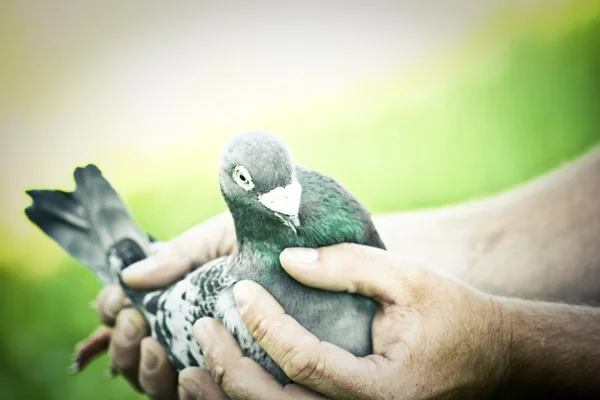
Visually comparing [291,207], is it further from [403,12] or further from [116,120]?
[403,12]

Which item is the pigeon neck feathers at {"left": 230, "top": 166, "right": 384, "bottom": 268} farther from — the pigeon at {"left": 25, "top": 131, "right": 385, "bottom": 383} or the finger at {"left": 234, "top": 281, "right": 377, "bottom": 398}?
the finger at {"left": 234, "top": 281, "right": 377, "bottom": 398}

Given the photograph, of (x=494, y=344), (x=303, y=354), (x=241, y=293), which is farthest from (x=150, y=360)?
(x=494, y=344)

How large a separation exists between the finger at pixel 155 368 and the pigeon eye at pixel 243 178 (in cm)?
68

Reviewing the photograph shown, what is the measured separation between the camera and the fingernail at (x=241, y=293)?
1.88m

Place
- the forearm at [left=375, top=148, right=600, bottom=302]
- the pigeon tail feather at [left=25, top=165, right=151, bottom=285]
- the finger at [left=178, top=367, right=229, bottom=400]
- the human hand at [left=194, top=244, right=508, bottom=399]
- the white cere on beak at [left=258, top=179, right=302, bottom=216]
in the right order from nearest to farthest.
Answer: the white cere on beak at [left=258, top=179, right=302, bottom=216]
the human hand at [left=194, top=244, right=508, bottom=399]
the finger at [left=178, top=367, right=229, bottom=400]
the pigeon tail feather at [left=25, top=165, right=151, bottom=285]
the forearm at [left=375, top=148, right=600, bottom=302]

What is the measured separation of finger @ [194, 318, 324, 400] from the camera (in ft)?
6.13

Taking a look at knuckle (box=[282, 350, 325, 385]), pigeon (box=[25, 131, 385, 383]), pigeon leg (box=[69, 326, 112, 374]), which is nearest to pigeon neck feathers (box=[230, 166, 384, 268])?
pigeon (box=[25, 131, 385, 383])

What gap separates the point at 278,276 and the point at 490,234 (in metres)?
0.96

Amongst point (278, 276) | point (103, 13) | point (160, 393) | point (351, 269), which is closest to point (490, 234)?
point (351, 269)

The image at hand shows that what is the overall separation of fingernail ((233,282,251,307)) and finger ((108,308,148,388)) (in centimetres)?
45

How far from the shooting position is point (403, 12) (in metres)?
2.23

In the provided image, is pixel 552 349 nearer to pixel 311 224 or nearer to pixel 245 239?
pixel 311 224

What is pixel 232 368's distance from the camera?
189cm

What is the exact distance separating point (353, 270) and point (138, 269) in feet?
2.39
